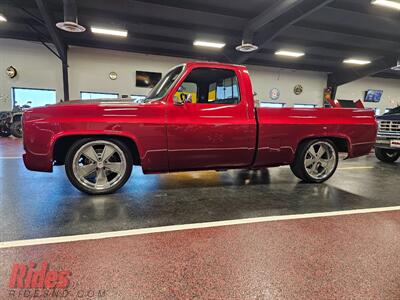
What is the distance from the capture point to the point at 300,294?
53.9 inches

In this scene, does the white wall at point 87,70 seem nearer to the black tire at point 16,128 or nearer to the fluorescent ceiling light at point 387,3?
the black tire at point 16,128

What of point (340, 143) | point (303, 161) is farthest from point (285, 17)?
point (303, 161)

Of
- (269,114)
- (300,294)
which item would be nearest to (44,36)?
(269,114)

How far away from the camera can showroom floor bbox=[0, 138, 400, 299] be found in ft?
4.72

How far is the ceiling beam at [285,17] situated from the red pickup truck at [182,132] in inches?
241

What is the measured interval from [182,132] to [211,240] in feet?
4.83

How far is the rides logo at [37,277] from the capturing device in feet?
4.58

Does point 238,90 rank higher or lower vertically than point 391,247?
higher

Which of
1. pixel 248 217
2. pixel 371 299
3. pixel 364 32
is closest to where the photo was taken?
pixel 371 299

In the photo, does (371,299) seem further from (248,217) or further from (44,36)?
(44,36)

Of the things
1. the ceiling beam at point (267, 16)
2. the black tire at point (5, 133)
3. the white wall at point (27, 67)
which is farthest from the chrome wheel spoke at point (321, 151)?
the white wall at point (27, 67)

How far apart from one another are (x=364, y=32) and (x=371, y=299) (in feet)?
44.1

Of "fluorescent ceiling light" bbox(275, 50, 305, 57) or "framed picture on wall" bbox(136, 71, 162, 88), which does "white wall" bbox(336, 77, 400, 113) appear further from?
"framed picture on wall" bbox(136, 71, 162, 88)

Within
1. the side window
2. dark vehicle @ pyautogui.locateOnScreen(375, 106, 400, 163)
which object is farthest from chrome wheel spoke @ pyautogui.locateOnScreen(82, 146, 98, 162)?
dark vehicle @ pyautogui.locateOnScreen(375, 106, 400, 163)
